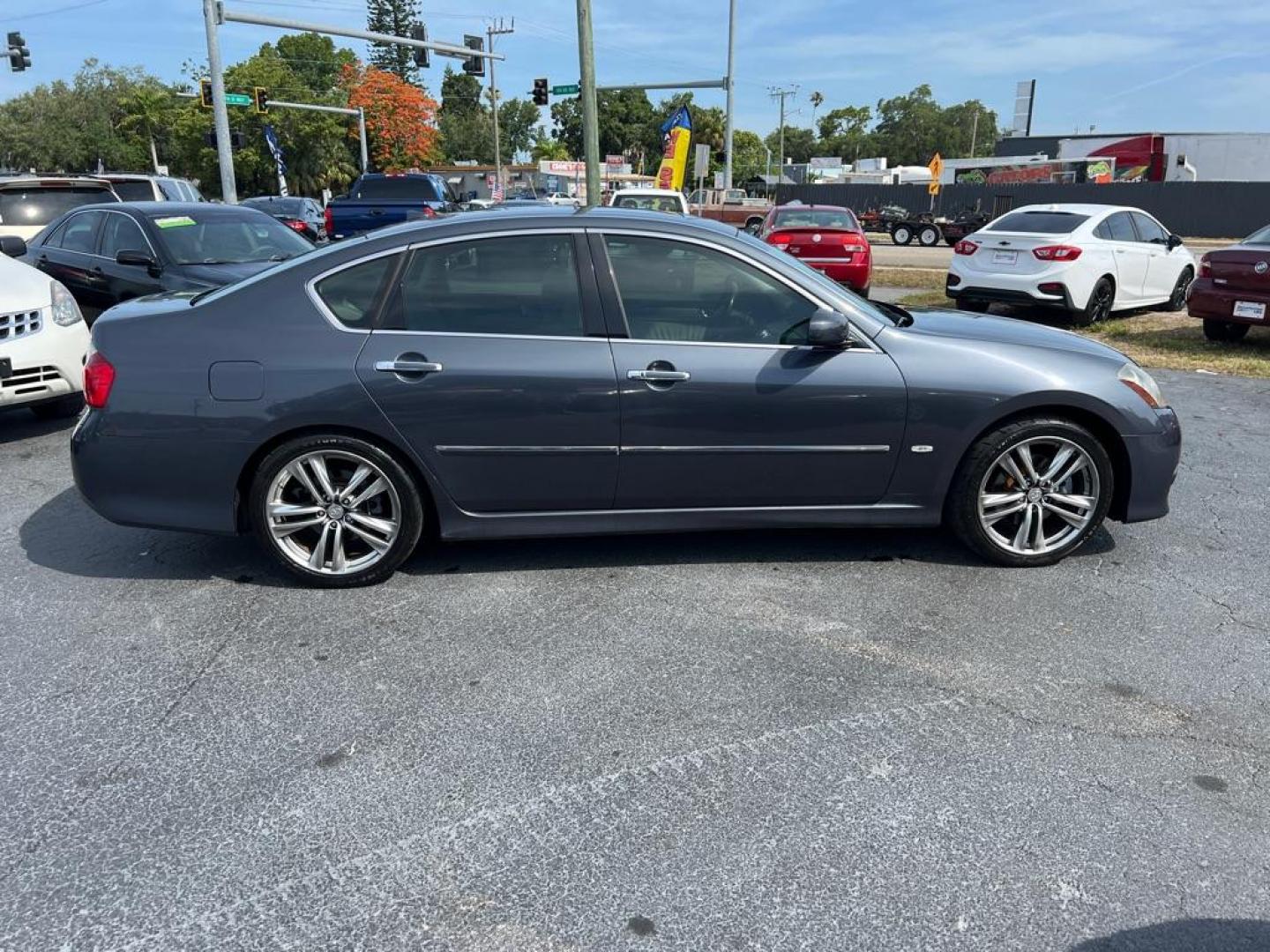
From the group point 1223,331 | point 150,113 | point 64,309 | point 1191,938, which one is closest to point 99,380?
point 64,309

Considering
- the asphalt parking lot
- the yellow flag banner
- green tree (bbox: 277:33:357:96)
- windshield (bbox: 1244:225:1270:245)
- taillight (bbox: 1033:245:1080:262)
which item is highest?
green tree (bbox: 277:33:357:96)

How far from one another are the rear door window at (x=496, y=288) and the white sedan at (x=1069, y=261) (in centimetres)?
885

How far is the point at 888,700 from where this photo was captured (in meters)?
3.20

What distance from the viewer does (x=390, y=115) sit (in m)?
62.5

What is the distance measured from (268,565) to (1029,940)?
3.47 m

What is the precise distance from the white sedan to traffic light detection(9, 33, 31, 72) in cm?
3019

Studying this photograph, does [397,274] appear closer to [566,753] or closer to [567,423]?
[567,423]

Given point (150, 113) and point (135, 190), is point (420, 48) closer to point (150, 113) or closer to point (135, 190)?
point (135, 190)

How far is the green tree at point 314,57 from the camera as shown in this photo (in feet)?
264

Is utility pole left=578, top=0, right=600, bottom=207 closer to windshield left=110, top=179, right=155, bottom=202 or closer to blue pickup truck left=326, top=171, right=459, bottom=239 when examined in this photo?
blue pickup truck left=326, top=171, right=459, bottom=239

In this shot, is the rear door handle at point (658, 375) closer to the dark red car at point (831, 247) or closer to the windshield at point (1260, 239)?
the windshield at point (1260, 239)

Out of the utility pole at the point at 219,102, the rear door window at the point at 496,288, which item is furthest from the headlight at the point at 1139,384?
the utility pole at the point at 219,102

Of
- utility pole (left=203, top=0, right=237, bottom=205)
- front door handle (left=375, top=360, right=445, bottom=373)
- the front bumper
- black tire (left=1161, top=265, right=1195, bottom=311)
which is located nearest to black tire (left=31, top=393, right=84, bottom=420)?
the front bumper

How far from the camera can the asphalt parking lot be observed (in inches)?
89.6
